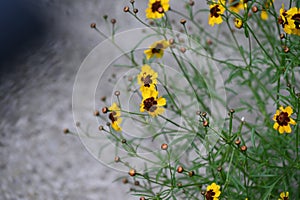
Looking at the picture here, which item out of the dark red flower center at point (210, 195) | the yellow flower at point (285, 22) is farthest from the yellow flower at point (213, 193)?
the yellow flower at point (285, 22)

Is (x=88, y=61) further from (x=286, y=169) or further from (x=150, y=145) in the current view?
(x=286, y=169)

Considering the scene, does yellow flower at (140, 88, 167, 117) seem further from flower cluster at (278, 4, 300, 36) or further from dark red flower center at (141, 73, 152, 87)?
flower cluster at (278, 4, 300, 36)

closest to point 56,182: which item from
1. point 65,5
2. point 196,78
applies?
point 196,78

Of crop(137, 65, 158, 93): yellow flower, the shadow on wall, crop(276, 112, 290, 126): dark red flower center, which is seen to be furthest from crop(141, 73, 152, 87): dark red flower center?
the shadow on wall

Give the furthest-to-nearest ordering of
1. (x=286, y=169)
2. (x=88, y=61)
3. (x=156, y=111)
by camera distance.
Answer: (x=88, y=61)
(x=286, y=169)
(x=156, y=111)

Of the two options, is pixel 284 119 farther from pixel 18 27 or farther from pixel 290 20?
pixel 18 27

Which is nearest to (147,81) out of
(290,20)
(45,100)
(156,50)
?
(156,50)

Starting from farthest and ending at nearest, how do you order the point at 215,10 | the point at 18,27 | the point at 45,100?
the point at 18,27, the point at 45,100, the point at 215,10
